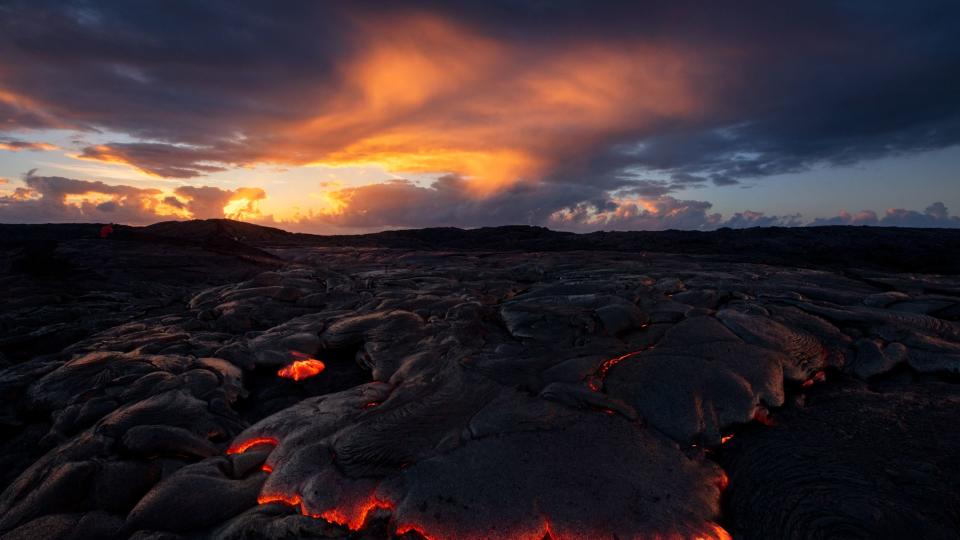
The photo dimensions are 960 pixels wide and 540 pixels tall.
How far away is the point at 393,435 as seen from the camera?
4070mm

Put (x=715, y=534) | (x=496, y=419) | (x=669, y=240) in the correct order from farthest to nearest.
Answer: (x=669, y=240)
(x=496, y=419)
(x=715, y=534)

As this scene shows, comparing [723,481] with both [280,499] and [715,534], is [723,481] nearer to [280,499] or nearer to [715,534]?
[715,534]

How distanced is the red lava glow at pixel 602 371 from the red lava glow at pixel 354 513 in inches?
96.3

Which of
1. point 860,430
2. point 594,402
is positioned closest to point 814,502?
point 860,430

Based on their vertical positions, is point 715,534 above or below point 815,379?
below

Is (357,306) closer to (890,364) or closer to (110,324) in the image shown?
(110,324)

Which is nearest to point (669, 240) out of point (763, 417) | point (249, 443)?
point (763, 417)

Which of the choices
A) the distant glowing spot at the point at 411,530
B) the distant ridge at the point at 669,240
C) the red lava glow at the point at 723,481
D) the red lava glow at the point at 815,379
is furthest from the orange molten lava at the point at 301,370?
the distant ridge at the point at 669,240

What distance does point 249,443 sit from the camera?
4426 mm

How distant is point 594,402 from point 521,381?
933 millimetres

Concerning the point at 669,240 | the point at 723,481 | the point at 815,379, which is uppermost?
the point at 669,240

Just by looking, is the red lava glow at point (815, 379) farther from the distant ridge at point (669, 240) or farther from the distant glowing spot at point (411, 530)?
the distant ridge at point (669, 240)

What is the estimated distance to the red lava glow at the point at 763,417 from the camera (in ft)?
14.3

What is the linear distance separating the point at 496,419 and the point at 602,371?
1.66 m
